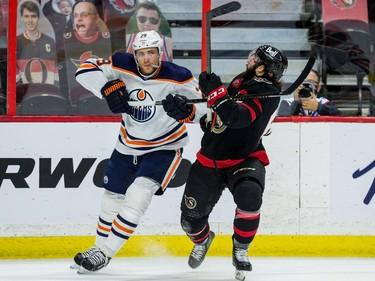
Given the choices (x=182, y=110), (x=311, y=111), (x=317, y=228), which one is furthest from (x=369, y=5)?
(x=182, y=110)

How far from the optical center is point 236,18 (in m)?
5.85

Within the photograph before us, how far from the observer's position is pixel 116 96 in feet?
15.2

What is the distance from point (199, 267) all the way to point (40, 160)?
1072 mm

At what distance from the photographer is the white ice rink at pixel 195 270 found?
4645mm

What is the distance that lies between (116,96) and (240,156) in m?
0.62

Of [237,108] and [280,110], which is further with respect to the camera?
[280,110]

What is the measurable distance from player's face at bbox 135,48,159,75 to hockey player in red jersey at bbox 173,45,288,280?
1.15ft

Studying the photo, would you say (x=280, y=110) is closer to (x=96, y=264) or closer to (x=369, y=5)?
(x=369, y=5)

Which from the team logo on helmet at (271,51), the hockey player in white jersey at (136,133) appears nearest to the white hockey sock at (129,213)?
the hockey player in white jersey at (136,133)

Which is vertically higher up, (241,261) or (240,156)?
(240,156)

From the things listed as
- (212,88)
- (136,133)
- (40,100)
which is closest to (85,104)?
(40,100)

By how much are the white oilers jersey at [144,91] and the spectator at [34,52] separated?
2.75 ft

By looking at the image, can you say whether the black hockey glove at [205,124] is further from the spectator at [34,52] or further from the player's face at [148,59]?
the spectator at [34,52]

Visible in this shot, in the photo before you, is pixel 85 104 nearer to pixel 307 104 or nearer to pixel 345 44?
pixel 307 104
